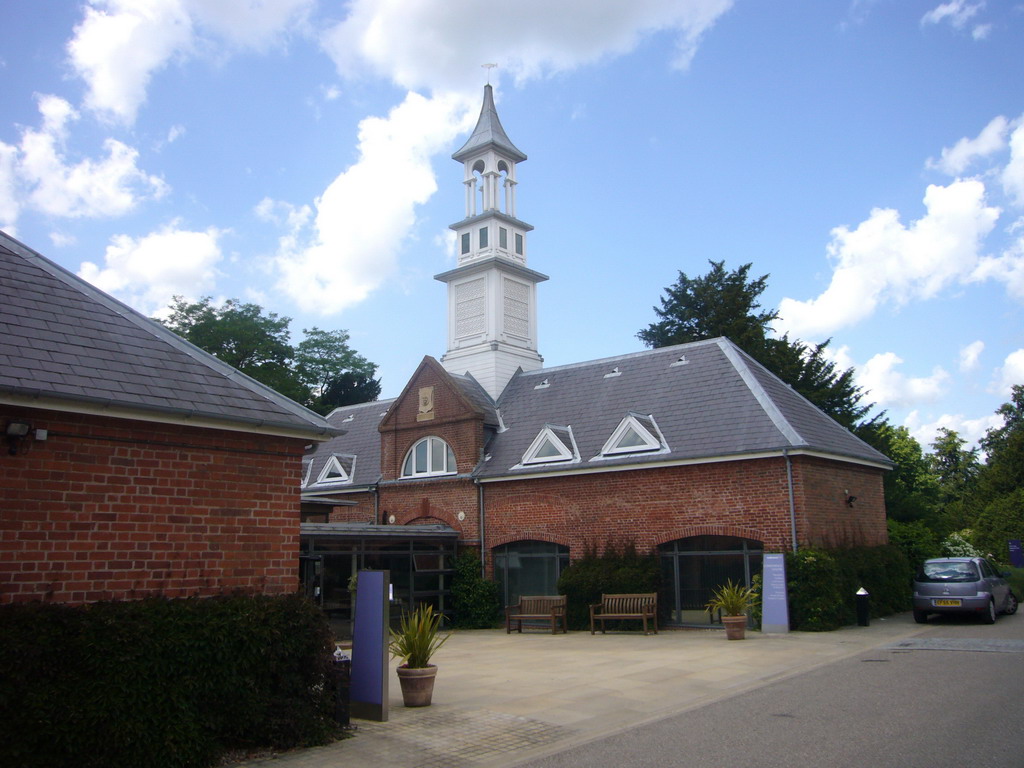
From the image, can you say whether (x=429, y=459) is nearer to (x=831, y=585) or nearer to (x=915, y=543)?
(x=831, y=585)

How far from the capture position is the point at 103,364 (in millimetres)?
8438

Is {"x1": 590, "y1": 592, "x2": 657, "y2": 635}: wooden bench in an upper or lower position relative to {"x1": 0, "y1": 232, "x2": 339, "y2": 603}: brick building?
lower

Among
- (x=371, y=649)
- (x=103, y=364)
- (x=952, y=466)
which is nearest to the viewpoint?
(x=103, y=364)

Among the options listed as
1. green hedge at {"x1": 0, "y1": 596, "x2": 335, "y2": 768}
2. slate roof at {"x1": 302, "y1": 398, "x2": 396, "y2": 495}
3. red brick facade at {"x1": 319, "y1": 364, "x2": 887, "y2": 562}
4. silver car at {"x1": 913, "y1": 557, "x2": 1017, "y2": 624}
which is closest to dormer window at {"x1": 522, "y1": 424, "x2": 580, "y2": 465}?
red brick facade at {"x1": 319, "y1": 364, "x2": 887, "y2": 562}

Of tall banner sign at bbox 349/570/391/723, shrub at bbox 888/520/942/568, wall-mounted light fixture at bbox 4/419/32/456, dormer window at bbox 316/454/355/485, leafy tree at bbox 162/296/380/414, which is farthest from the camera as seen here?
leafy tree at bbox 162/296/380/414

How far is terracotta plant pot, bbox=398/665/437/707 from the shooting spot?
33.0 feet

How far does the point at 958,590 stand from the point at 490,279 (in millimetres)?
16804

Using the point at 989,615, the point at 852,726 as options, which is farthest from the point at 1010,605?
the point at 852,726

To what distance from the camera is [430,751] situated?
8.08m

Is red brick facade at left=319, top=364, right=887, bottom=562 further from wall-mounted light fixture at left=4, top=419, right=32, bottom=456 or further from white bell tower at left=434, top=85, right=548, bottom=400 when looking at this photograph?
wall-mounted light fixture at left=4, top=419, right=32, bottom=456

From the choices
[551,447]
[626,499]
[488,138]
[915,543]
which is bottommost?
[915,543]

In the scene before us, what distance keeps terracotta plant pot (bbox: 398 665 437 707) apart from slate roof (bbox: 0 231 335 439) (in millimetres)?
3046

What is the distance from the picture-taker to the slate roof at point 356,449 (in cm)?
2820

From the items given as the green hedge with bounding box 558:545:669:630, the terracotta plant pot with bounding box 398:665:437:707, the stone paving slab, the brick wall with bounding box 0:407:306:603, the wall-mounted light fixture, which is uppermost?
the wall-mounted light fixture
